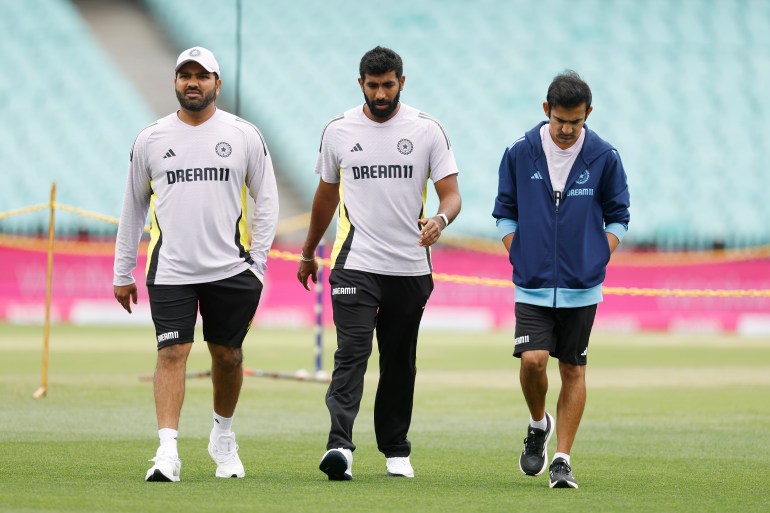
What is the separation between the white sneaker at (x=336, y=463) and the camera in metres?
6.49

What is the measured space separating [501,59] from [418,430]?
2995cm

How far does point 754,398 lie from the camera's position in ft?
40.2

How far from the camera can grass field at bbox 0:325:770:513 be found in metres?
5.84

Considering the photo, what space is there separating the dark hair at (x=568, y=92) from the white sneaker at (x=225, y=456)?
7.36ft

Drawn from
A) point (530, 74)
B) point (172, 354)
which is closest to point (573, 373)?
point (172, 354)

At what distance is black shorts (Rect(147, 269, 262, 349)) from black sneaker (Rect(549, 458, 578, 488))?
165 cm

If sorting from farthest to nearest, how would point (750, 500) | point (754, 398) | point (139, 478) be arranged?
point (754, 398) < point (139, 478) < point (750, 500)

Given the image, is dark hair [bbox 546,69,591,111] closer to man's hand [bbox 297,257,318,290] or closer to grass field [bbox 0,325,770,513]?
man's hand [bbox 297,257,318,290]

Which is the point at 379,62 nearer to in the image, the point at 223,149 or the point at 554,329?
the point at 223,149

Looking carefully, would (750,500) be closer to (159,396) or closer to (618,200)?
(618,200)

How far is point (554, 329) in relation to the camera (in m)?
6.74

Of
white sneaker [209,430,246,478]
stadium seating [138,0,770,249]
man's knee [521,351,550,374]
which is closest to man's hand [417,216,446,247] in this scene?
man's knee [521,351,550,374]

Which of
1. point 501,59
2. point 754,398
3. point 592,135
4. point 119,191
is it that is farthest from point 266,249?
point 501,59

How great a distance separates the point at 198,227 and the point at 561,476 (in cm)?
206
